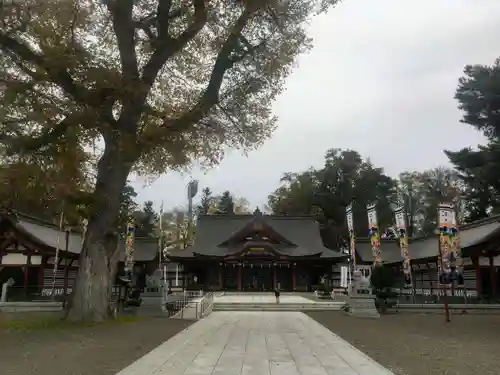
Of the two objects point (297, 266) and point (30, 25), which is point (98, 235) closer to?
point (30, 25)

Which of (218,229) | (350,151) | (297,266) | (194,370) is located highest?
(350,151)

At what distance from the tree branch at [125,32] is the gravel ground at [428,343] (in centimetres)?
965

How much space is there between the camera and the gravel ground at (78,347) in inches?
281

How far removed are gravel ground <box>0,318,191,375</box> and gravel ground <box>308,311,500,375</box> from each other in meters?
4.58

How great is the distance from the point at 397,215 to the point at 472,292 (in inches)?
233

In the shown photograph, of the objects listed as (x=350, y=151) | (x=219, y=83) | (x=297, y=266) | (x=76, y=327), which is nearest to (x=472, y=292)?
(x=297, y=266)

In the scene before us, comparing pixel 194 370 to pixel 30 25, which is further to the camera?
pixel 30 25

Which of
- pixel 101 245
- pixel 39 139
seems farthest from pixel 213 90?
pixel 101 245

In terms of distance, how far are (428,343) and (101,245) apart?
9.36 m

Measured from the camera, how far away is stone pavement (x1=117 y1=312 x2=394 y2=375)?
706cm

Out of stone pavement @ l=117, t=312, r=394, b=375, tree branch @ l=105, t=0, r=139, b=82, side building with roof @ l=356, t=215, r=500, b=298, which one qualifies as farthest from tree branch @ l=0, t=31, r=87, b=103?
side building with roof @ l=356, t=215, r=500, b=298

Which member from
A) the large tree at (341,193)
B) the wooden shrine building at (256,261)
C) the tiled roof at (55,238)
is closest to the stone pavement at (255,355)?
the tiled roof at (55,238)

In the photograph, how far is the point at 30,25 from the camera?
41.0ft

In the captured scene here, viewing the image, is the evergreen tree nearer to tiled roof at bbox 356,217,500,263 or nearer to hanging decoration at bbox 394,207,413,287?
tiled roof at bbox 356,217,500,263
